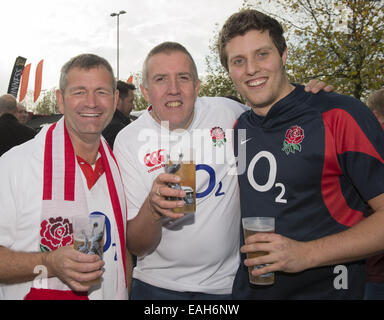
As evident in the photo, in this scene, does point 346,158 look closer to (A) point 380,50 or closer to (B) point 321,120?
(B) point 321,120

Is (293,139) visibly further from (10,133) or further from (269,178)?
(10,133)

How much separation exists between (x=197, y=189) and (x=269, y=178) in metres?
0.56

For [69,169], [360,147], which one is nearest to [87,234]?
[69,169]

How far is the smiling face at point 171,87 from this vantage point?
2781mm

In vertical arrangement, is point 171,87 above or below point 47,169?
above

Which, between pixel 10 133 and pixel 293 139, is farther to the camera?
pixel 10 133

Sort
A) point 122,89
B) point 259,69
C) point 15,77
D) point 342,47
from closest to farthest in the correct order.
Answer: point 259,69
point 122,89
point 342,47
point 15,77

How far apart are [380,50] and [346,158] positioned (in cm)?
1209

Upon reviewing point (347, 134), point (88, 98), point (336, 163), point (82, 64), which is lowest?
point (336, 163)

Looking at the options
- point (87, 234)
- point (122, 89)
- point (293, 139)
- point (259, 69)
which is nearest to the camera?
point (87, 234)

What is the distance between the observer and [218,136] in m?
2.85

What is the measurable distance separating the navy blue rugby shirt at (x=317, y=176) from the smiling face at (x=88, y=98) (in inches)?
44.4

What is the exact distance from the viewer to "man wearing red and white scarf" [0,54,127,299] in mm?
2217

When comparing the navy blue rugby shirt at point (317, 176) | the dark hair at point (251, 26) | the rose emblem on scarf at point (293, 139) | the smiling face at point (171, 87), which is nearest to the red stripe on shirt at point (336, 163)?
the navy blue rugby shirt at point (317, 176)
